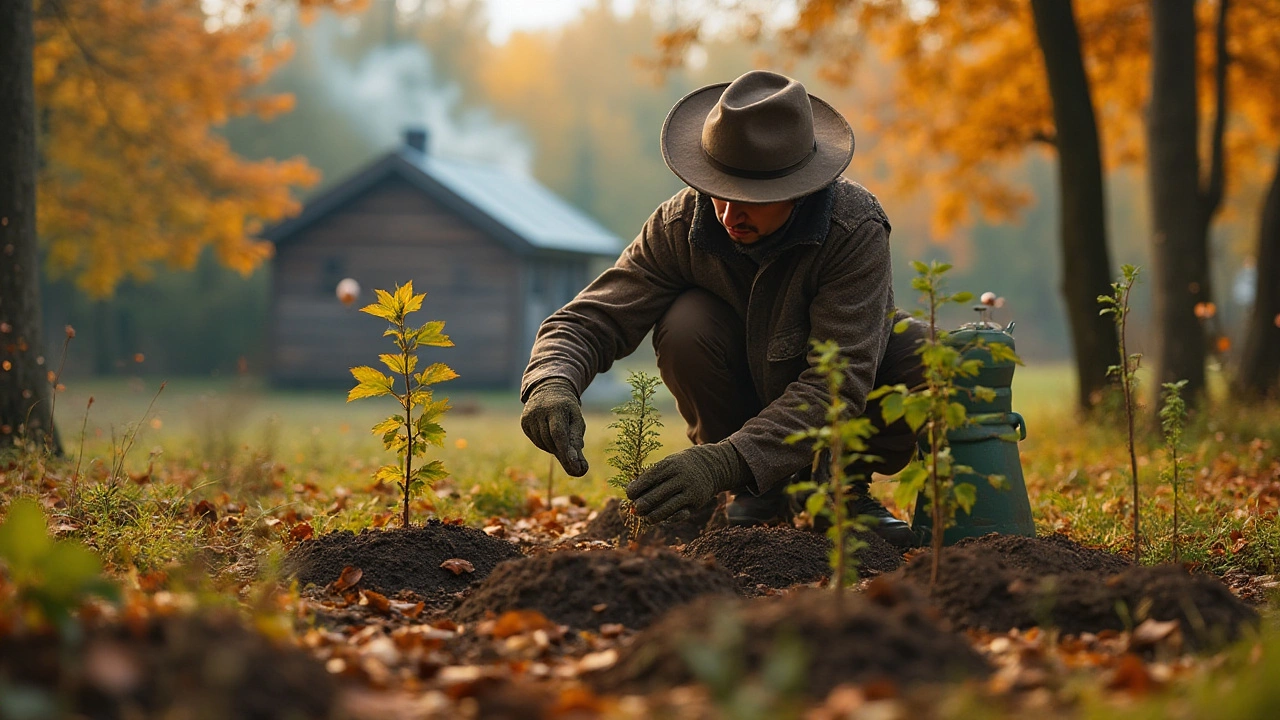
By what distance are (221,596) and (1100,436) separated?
5.70 meters

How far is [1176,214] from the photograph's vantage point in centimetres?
761

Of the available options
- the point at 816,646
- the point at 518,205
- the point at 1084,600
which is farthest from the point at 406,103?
the point at 816,646

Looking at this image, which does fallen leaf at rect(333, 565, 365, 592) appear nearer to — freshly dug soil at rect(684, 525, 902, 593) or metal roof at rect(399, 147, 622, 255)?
freshly dug soil at rect(684, 525, 902, 593)

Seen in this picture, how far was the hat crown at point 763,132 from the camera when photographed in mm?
3523

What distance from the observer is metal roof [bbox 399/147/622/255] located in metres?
20.0

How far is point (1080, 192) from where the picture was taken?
25.7 ft

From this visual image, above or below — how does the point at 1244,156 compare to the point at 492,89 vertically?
below

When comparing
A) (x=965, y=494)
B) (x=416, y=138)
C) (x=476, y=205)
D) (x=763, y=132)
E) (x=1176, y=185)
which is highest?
(x=416, y=138)

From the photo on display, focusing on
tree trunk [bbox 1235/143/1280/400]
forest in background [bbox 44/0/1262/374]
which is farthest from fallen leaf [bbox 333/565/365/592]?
forest in background [bbox 44/0/1262/374]

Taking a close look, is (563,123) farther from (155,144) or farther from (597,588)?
(597,588)

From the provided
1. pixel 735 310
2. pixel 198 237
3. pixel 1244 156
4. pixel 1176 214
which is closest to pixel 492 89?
pixel 198 237

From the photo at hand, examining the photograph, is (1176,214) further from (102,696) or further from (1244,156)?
(1244,156)

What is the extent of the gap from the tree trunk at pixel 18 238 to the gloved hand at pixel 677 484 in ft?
11.1

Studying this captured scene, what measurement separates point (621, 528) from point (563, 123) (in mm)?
39711
